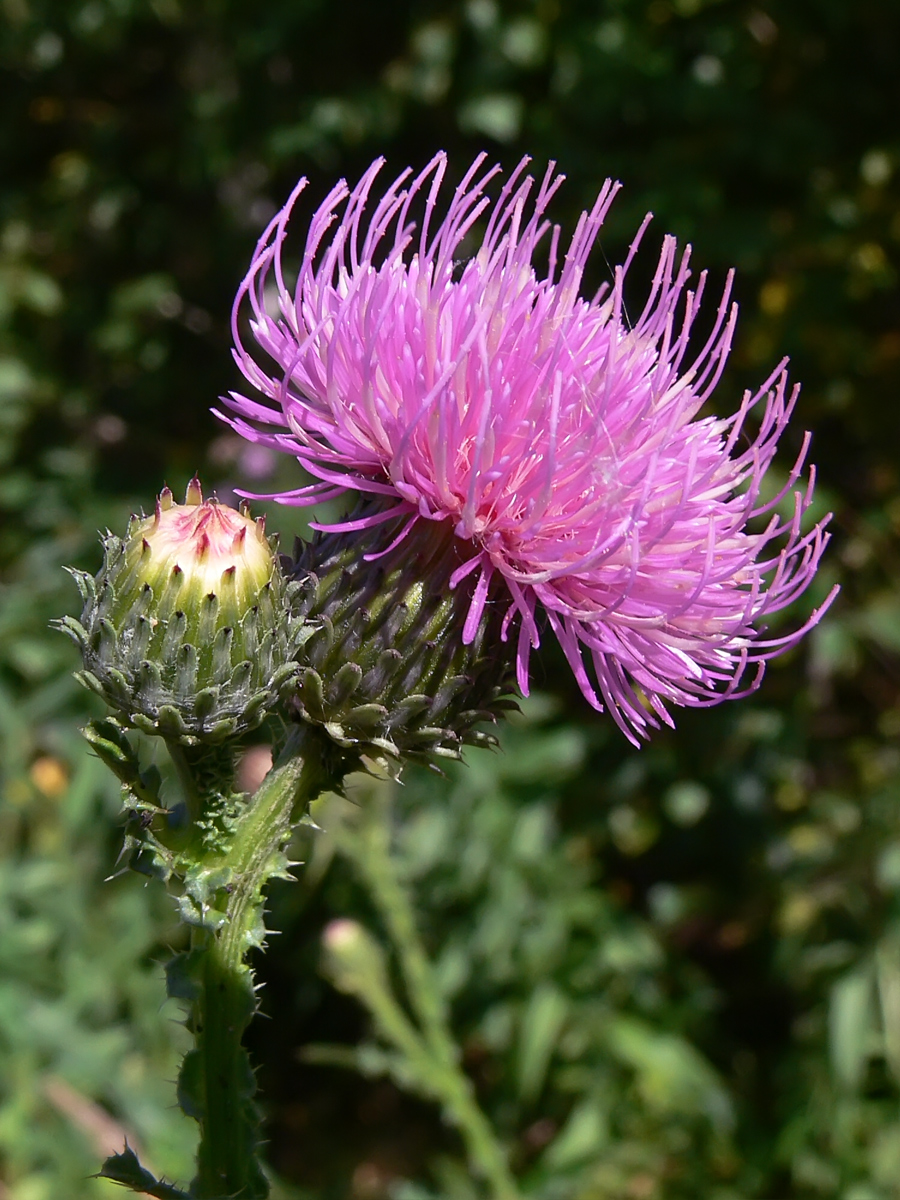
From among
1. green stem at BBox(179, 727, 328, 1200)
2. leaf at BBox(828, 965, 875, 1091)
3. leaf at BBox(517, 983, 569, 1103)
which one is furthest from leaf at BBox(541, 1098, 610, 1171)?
green stem at BBox(179, 727, 328, 1200)

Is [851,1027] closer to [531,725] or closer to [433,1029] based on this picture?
[531,725]

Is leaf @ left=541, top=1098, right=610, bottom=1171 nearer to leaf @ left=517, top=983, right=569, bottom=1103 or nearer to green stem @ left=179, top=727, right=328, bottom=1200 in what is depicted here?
leaf @ left=517, top=983, right=569, bottom=1103

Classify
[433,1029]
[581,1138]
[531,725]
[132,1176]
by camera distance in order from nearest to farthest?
[132,1176] → [433,1029] → [581,1138] → [531,725]

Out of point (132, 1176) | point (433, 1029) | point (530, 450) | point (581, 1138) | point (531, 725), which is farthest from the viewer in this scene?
point (531, 725)

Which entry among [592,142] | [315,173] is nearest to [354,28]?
[315,173]

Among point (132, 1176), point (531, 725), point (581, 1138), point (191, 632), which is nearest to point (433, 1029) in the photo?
point (581, 1138)

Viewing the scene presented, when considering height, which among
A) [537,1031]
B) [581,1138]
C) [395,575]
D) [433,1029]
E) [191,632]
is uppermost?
[395,575]

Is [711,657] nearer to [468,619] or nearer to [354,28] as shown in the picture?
[468,619]
